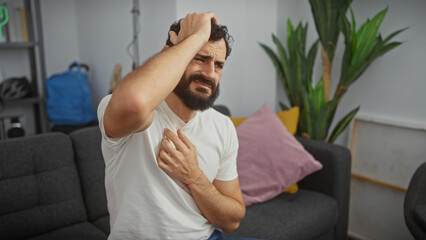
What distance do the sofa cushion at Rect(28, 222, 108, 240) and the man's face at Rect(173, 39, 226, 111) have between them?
81cm

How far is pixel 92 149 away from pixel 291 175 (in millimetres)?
951

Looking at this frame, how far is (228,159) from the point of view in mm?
1181

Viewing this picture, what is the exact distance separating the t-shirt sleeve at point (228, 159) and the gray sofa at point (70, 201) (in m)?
0.48

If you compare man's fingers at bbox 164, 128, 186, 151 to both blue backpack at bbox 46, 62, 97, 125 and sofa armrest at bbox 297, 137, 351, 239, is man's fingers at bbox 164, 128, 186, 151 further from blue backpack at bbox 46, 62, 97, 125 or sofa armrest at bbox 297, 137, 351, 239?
blue backpack at bbox 46, 62, 97, 125

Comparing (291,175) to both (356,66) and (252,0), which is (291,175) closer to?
(356,66)

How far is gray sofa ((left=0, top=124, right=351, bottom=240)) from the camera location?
1.46 metres

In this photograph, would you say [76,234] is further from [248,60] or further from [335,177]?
[248,60]

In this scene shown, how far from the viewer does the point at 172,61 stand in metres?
0.82

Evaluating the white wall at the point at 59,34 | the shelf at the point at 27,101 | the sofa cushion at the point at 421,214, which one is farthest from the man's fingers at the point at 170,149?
the white wall at the point at 59,34

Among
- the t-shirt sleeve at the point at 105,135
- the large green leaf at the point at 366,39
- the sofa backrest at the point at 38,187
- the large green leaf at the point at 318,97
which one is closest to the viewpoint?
the t-shirt sleeve at the point at 105,135

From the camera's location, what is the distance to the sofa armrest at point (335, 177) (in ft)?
6.32

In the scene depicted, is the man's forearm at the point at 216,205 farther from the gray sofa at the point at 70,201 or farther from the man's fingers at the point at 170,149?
the gray sofa at the point at 70,201

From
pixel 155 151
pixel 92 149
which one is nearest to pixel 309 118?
pixel 92 149

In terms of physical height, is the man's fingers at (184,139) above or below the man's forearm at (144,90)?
below
